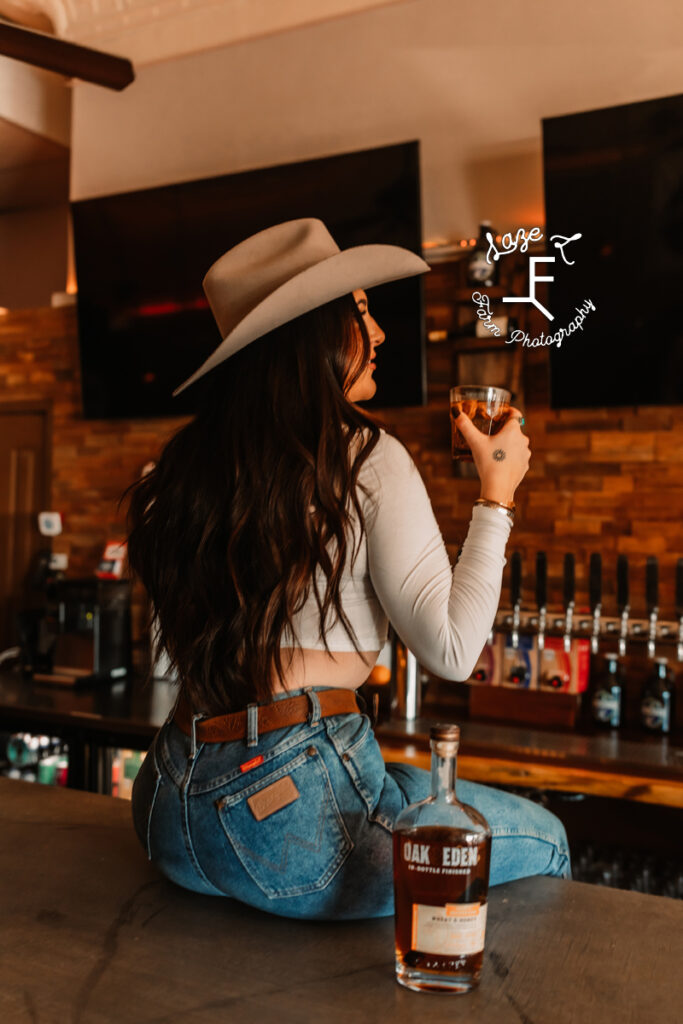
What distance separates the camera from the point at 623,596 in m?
2.58

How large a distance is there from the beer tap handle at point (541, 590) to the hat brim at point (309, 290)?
1.60 meters

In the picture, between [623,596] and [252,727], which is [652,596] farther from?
[252,727]

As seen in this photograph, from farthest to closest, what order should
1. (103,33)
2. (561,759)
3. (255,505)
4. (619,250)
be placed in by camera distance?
(103,33), (619,250), (561,759), (255,505)

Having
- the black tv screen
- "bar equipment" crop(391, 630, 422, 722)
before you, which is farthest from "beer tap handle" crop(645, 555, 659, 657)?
the black tv screen

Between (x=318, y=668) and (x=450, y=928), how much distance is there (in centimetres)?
36

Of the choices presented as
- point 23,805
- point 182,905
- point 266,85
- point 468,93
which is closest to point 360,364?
point 182,905

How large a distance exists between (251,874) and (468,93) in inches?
104

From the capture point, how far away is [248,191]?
126 inches

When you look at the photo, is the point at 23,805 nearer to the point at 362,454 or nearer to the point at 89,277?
the point at 362,454

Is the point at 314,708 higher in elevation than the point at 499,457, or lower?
lower

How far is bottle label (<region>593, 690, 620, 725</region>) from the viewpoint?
2578 millimetres

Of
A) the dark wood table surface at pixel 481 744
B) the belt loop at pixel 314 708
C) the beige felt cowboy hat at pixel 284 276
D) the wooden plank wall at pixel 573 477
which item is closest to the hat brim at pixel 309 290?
the beige felt cowboy hat at pixel 284 276

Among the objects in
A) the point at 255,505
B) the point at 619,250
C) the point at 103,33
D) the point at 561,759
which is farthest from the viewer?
the point at 103,33

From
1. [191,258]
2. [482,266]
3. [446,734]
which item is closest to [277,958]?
[446,734]
